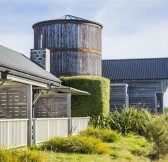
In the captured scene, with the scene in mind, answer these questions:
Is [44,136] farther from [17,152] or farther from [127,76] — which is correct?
[127,76]

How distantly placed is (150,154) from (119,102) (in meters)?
17.3

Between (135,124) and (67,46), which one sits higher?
(67,46)

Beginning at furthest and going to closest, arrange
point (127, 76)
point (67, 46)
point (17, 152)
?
point (127, 76)
point (67, 46)
point (17, 152)

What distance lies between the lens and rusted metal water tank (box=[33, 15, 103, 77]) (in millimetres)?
27500

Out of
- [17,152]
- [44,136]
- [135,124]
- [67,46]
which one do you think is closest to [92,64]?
[67,46]

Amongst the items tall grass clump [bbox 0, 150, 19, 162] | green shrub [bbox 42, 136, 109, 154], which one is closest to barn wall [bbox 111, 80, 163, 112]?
green shrub [bbox 42, 136, 109, 154]

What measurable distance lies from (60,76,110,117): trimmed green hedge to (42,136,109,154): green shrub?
9903 millimetres

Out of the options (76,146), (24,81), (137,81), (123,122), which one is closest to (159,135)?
(76,146)

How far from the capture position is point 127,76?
36.0m

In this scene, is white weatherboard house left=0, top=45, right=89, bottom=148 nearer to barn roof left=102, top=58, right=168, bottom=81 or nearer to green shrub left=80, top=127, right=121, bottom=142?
green shrub left=80, top=127, right=121, bottom=142

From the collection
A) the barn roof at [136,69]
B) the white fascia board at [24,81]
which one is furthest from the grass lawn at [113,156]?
the barn roof at [136,69]

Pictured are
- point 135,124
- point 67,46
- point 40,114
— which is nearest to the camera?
point 40,114

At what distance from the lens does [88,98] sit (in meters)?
25.2

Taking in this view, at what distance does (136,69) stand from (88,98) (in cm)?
1244
